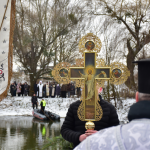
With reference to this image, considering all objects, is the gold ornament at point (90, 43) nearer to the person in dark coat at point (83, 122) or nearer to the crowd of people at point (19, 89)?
the person in dark coat at point (83, 122)

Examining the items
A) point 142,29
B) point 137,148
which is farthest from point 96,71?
point 142,29

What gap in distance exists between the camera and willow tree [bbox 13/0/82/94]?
24.8m

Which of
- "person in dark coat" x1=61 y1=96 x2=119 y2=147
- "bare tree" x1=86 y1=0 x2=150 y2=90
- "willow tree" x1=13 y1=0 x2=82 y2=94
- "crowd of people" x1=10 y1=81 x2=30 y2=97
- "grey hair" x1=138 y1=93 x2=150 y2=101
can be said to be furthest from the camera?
"crowd of people" x1=10 y1=81 x2=30 y2=97

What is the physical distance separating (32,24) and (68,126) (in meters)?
23.3

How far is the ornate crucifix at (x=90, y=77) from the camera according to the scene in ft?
8.83

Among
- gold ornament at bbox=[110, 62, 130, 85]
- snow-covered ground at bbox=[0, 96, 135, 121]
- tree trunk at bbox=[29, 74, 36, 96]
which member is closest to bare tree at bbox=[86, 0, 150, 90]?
snow-covered ground at bbox=[0, 96, 135, 121]

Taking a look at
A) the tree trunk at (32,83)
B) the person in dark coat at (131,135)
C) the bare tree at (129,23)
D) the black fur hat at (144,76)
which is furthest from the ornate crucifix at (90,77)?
the tree trunk at (32,83)

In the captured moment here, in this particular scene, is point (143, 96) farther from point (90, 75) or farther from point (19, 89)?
point (19, 89)

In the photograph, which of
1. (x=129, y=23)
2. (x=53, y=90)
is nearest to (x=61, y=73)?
(x=129, y=23)

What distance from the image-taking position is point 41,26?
25.2 metres

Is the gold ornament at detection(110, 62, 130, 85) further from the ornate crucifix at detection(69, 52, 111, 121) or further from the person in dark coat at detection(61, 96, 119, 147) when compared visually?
the person in dark coat at detection(61, 96, 119, 147)

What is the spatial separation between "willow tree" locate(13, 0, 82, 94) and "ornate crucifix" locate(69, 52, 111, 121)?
2181cm

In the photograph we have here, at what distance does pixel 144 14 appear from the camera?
19.4 meters

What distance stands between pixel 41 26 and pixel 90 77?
23.2 metres
